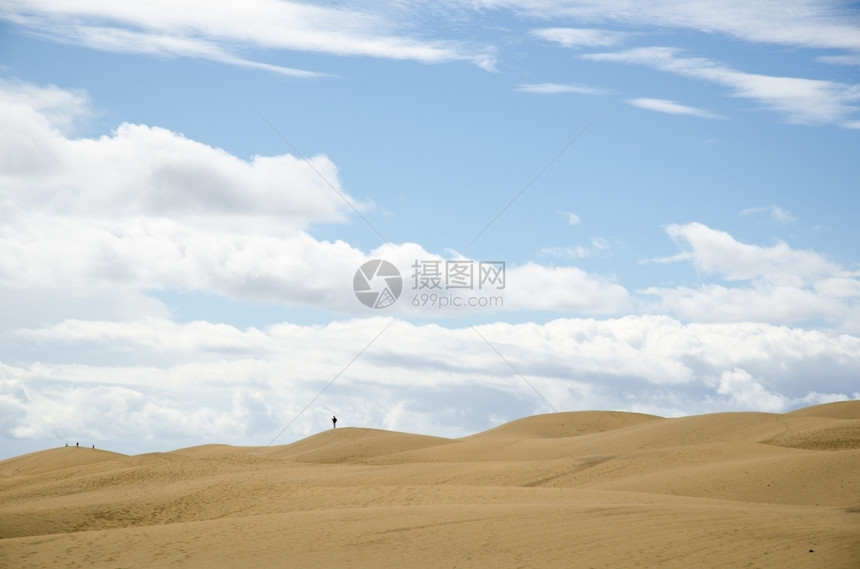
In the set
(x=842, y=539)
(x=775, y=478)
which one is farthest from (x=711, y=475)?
(x=842, y=539)

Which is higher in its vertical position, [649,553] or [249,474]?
[249,474]

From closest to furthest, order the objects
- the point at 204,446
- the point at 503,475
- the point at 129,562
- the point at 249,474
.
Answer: the point at 129,562
the point at 503,475
the point at 249,474
the point at 204,446

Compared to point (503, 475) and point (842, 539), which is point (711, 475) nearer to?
point (503, 475)

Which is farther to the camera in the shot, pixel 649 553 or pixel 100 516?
pixel 100 516

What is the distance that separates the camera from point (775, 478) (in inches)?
981

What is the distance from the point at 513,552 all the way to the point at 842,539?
5850mm

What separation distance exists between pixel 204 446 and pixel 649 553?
2421 inches

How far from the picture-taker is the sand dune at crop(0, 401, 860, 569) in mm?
16062

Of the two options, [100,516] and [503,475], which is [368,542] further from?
[503,475]

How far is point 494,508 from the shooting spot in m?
20.1

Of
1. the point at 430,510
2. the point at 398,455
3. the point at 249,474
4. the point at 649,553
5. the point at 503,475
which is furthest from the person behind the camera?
the point at 398,455

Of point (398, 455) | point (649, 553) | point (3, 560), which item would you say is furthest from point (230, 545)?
point (398, 455)

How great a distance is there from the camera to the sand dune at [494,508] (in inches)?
632

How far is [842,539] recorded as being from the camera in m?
15.3
